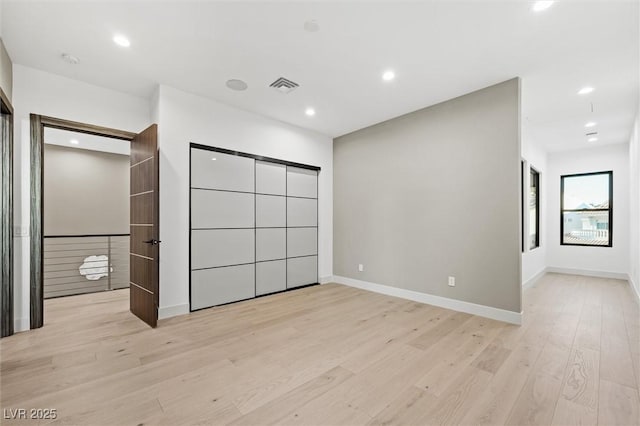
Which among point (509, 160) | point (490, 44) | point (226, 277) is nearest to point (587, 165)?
point (509, 160)

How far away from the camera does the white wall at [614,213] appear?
5.71 meters

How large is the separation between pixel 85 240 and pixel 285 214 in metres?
4.24

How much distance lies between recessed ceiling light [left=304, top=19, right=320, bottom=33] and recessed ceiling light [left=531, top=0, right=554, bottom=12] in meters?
1.75

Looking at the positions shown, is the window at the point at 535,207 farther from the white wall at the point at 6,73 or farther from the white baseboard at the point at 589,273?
the white wall at the point at 6,73

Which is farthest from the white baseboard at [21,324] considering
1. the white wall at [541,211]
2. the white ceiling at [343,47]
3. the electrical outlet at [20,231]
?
the white wall at [541,211]

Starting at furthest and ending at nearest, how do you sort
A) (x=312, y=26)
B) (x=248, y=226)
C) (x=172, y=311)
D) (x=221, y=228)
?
(x=248, y=226), (x=221, y=228), (x=172, y=311), (x=312, y=26)

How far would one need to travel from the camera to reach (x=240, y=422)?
1.67 metres

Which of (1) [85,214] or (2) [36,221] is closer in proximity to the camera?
(2) [36,221]

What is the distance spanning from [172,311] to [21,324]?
148 cm

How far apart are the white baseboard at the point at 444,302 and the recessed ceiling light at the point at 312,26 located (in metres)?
3.65

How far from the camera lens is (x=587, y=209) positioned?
6133 mm

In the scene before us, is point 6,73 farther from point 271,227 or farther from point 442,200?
point 442,200

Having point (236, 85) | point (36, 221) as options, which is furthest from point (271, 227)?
point (36, 221)

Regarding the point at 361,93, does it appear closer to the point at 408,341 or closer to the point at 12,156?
the point at 408,341
